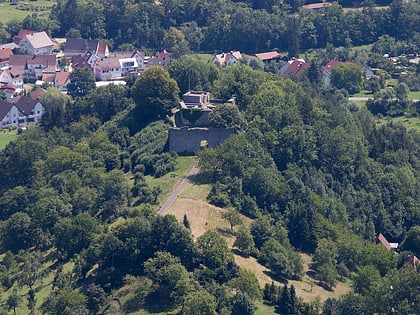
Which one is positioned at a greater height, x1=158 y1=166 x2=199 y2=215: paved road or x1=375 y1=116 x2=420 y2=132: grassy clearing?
x1=158 y1=166 x2=199 y2=215: paved road

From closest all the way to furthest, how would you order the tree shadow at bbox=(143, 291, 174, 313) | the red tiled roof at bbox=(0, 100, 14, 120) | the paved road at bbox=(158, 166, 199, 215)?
the tree shadow at bbox=(143, 291, 174, 313) → the paved road at bbox=(158, 166, 199, 215) → the red tiled roof at bbox=(0, 100, 14, 120)

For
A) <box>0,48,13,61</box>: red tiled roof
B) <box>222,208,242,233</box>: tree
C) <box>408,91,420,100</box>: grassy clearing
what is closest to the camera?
<box>222,208,242,233</box>: tree

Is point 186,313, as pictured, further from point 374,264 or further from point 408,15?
point 408,15

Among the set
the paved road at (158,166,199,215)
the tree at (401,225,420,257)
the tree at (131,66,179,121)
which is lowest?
the tree at (401,225,420,257)

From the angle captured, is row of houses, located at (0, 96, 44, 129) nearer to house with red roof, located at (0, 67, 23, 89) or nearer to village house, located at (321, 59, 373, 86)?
house with red roof, located at (0, 67, 23, 89)

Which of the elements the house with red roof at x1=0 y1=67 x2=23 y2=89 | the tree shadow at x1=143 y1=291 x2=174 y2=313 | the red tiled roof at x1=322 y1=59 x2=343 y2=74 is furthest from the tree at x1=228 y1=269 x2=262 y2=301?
the house with red roof at x1=0 y1=67 x2=23 y2=89

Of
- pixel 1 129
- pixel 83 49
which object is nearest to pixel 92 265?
pixel 1 129
